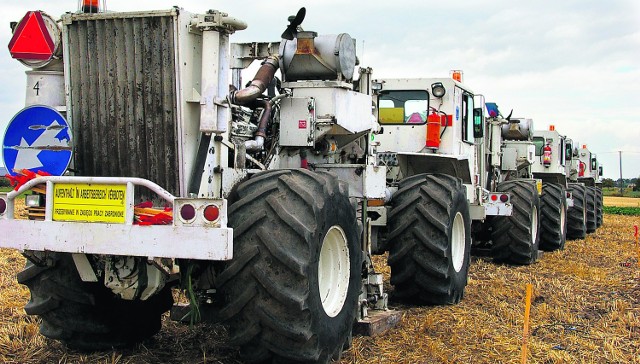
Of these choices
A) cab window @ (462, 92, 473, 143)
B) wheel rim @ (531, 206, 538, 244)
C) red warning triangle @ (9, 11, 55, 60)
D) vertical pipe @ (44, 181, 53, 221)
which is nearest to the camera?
vertical pipe @ (44, 181, 53, 221)

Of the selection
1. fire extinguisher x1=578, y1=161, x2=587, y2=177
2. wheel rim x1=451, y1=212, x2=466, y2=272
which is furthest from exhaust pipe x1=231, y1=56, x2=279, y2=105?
fire extinguisher x1=578, y1=161, x2=587, y2=177

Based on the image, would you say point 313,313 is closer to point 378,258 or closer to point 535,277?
point 535,277

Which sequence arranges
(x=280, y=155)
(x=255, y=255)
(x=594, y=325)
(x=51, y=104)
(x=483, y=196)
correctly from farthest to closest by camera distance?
(x=483, y=196) → (x=594, y=325) → (x=280, y=155) → (x=51, y=104) → (x=255, y=255)

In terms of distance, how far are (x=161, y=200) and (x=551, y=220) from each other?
10817 mm

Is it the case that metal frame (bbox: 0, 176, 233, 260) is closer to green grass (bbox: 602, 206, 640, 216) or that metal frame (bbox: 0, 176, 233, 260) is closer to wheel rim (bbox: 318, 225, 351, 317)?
wheel rim (bbox: 318, 225, 351, 317)

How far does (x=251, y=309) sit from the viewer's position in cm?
468

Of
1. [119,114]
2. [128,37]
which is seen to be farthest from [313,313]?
[128,37]

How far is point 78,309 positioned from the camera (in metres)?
5.51

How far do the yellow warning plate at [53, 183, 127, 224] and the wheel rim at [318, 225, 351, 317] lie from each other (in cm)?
155

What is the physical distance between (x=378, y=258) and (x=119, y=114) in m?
7.48

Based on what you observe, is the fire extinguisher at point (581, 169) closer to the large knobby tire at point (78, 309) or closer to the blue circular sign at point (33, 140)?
the large knobby tire at point (78, 309)

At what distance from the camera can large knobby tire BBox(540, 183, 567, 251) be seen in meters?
14.3

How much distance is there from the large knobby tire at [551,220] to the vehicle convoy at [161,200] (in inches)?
371

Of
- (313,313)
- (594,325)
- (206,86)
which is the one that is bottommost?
(594,325)
